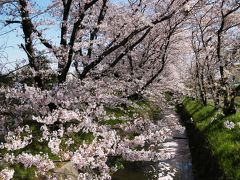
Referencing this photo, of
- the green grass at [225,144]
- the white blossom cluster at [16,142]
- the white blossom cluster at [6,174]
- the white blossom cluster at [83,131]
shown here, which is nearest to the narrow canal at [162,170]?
the green grass at [225,144]

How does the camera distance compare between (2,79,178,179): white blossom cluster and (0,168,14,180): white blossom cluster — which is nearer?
(0,168,14,180): white blossom cluster

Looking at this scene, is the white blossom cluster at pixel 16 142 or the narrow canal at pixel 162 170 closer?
the white blossom cluster at pixel 16 142

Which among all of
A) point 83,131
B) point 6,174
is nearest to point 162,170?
point 83,131

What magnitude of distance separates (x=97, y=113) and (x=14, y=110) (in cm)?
263

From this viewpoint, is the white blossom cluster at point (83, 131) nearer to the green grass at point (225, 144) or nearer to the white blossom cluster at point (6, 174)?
the white blossom cluster at point (6, 174)

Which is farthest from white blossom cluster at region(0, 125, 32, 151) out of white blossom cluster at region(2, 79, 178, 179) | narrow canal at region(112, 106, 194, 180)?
narrow canal at region(112, 106, 194, 180)

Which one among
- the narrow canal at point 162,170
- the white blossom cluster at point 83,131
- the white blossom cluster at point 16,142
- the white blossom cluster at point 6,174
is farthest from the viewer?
the narrow canal at point 162,170

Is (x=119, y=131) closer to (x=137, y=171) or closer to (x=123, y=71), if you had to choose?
(x=137, y=171)

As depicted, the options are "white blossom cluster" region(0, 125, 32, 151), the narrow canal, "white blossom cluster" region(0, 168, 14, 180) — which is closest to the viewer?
"white blossom cluster" region(0, 168, 14, 180)

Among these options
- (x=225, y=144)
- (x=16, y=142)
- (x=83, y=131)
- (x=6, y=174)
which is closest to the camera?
(x=6, y=174)

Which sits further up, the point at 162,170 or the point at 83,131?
the point at 83,131

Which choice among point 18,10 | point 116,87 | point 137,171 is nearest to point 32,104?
point 18,10

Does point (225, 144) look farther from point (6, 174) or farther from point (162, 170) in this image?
point (6, 174)

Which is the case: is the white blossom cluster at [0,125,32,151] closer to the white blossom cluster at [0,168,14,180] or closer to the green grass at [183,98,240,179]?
the white blossom cluster at [0,168,14,180]
